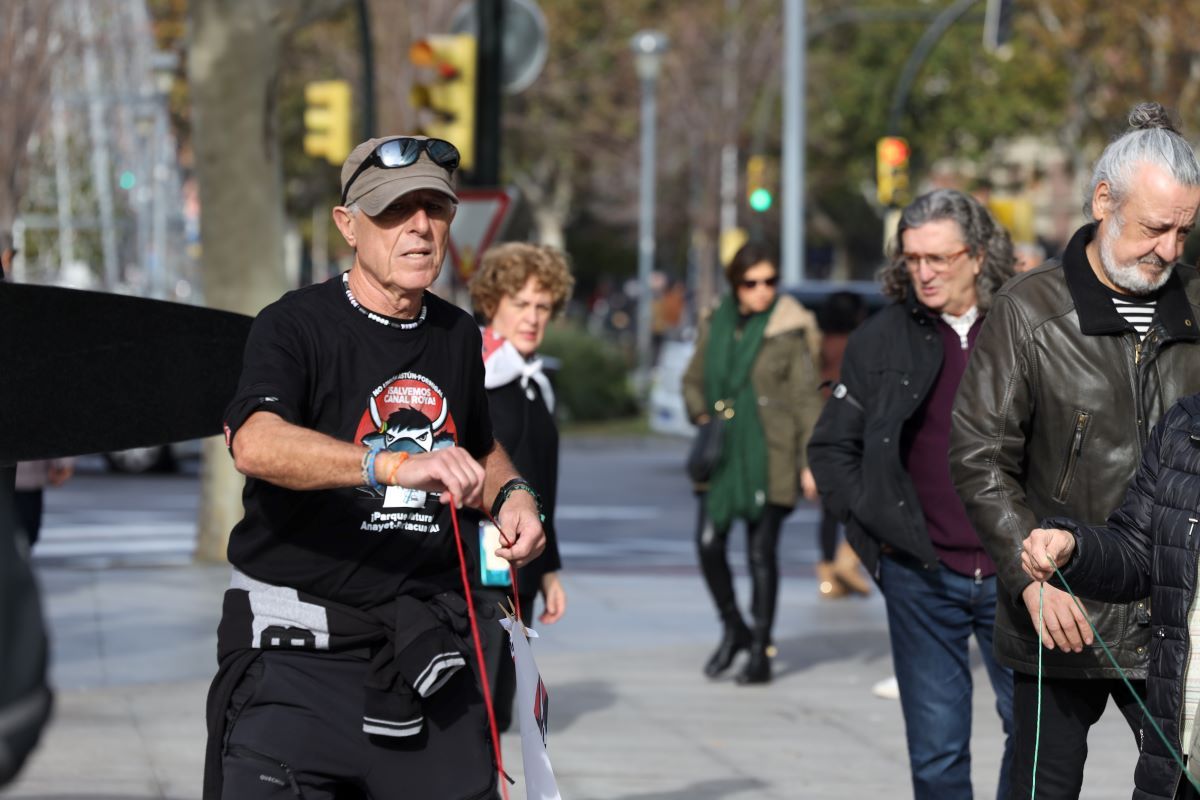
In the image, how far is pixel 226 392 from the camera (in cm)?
505

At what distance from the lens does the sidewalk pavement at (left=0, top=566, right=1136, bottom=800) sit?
21.7 ft

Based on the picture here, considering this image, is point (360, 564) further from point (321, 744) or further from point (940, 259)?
point (940, 259)

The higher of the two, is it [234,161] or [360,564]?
[234,161]

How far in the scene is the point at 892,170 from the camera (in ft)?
89.9

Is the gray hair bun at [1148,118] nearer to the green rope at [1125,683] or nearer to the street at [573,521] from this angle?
the green rope at [1125,683]

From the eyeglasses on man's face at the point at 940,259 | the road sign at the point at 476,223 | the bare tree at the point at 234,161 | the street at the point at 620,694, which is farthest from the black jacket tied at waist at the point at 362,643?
the road sign at the point at 476,223

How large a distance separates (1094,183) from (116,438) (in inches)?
91.0

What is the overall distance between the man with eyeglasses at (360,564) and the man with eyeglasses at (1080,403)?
118cm

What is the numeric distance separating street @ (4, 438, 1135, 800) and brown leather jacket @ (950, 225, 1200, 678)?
2.19 metres

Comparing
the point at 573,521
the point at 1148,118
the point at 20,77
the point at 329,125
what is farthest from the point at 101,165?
the point at 1148,118

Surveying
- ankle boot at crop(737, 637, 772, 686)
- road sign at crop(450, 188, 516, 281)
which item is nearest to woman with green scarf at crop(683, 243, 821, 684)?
ankle boot at crop(737, 637, 772, 686)

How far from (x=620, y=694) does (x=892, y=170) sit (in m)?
20.1

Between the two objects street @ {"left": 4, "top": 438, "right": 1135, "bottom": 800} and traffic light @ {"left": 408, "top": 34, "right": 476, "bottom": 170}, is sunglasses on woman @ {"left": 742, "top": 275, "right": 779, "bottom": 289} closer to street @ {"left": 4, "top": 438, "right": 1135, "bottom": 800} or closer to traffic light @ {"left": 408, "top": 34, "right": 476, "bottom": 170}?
street @ {"left": 4, "top": 438, "right": 1135, "bottom": 800}

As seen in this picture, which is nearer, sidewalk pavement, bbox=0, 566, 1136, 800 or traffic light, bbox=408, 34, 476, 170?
sidewalk pavement, bbox=0, 566, 1136, 800
